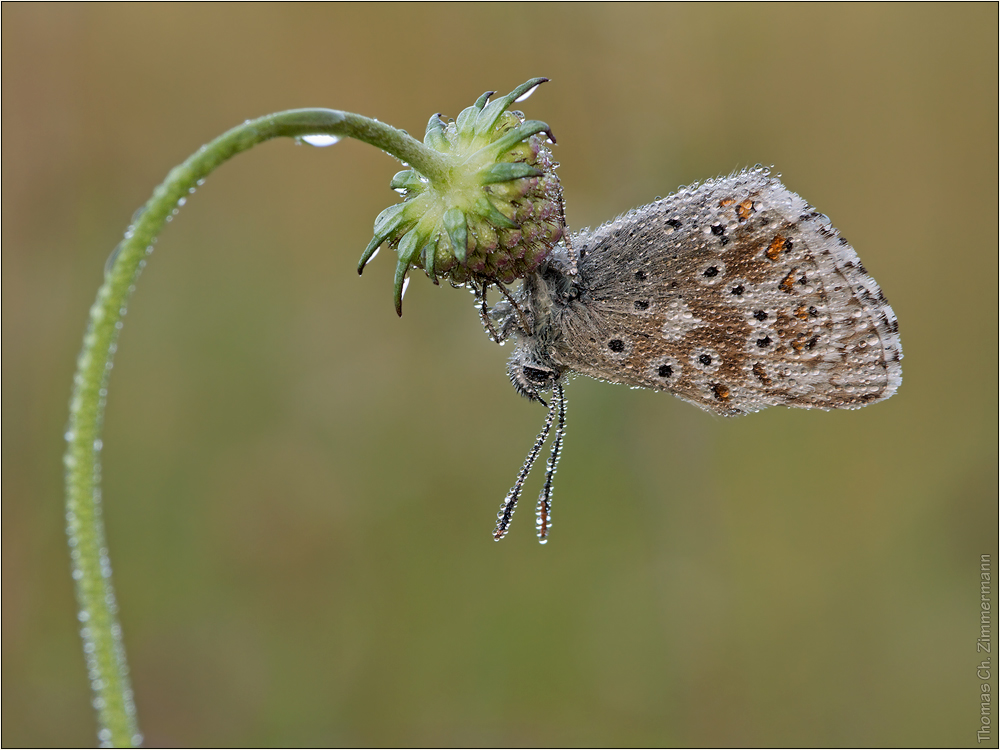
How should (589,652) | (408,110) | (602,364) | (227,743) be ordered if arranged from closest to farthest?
(602,364) < (227,743) < (589,652) < (408,110)

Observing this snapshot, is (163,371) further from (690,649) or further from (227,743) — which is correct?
(690,649)

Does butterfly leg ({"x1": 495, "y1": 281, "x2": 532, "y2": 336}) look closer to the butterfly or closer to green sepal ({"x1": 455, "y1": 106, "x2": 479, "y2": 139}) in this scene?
the butterfly

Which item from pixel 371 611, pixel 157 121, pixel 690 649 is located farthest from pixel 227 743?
pixel 157 121

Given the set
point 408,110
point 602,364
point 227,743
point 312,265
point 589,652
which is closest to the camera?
point 602,364

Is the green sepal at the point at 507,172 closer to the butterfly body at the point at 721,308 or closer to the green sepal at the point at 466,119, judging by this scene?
the green sepal at the point at 466,119

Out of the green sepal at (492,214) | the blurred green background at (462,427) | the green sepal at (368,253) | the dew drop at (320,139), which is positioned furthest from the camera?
the blurred green background at (462,427)

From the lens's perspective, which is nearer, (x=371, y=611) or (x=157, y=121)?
(x=371, y=611)

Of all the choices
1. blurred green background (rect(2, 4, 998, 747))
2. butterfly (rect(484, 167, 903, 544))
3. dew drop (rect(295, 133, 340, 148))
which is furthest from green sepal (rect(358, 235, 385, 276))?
blurred green background (rect(2, 4, 998, 747))

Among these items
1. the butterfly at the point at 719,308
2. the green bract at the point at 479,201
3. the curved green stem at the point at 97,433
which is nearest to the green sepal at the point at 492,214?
the green bract at the point at 479,201
